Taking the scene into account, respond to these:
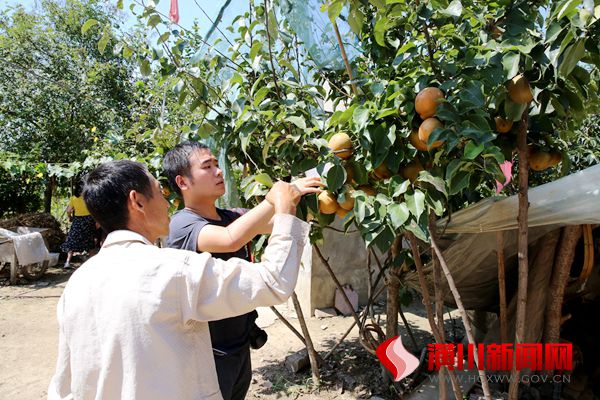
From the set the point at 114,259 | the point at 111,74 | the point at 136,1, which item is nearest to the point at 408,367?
the point at 114,259

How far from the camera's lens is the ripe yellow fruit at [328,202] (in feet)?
5.25

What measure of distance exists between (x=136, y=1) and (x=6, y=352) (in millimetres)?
3635

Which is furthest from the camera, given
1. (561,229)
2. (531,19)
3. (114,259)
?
(561,229)

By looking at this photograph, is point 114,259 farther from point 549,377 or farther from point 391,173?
point 549,377

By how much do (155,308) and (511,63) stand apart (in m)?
1.33

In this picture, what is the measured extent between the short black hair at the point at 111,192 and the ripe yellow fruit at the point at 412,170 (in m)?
1.03

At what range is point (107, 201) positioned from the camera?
43.1 inches

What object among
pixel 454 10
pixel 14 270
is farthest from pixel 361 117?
pixel 14 270

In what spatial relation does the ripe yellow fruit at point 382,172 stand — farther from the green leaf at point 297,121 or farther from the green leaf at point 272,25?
the green leaf at point 272,25

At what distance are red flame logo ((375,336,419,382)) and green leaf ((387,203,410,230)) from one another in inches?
60.1

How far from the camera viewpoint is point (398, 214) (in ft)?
4.63

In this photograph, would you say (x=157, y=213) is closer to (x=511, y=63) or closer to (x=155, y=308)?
(x=155, y=308)

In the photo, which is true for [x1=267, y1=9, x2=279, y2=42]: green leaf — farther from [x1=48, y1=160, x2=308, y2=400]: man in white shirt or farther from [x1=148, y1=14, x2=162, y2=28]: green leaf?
A: [x1=48, y1=160, x2=308, y2=400]: man in white shirt

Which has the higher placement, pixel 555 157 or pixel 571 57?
pixel 571 57
